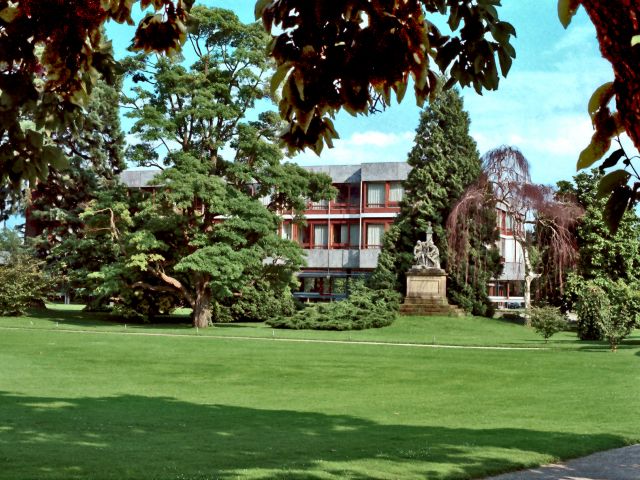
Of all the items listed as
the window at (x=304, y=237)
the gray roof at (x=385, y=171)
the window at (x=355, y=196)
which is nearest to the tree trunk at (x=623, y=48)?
the gray roof at (x=385, y=171)

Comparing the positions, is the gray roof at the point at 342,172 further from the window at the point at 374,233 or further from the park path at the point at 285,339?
the park path at the point at 285,339

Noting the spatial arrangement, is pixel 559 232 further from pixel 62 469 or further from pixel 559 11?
pixel 559 11

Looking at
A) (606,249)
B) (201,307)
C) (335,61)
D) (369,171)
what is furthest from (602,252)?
(335,61)

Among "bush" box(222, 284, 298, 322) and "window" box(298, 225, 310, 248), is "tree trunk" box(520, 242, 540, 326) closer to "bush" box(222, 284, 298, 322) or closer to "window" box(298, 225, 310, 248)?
"bush" box(222, 284, 298, 322)

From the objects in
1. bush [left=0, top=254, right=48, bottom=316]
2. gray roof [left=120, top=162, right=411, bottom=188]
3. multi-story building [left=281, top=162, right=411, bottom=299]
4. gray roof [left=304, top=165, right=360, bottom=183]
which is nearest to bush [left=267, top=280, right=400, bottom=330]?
bush [left=0, top=254, right=48, bottom=316]

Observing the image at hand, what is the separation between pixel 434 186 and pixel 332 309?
11798mm

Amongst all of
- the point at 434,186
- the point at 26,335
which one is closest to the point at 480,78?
the point at 26,335

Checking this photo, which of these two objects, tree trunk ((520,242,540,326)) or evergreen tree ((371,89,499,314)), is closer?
tree trunk ((520,242,540,326))

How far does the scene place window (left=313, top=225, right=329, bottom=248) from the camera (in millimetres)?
68438

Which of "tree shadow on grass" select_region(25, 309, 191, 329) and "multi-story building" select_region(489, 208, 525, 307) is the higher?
"multi-story building" select_region(489, 208, 525, 307)

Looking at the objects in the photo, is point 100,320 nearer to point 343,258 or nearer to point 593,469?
point 343,258

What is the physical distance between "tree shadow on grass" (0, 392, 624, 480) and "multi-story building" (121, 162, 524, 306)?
1897 inches

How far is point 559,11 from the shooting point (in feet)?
10.6

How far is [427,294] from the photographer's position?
45.8m
